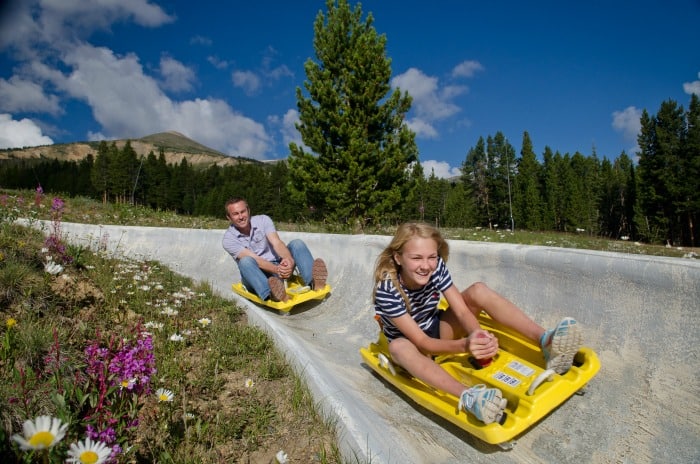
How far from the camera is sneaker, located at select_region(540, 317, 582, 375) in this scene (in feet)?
7.27

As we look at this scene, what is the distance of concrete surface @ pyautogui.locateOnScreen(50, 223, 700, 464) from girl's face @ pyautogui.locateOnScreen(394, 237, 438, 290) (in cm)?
84

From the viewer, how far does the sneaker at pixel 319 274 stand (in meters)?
4.95

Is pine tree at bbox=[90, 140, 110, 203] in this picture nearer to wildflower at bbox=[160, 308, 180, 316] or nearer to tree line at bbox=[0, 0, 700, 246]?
tree line at bbox=[0, 0, 700, 246]

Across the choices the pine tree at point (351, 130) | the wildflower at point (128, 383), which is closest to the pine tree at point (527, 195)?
the pine tree at point (351, 130)

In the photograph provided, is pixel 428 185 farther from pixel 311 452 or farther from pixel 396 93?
pixel 311 452

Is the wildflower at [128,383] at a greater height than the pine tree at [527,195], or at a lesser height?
lesser

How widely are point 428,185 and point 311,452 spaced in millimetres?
69016

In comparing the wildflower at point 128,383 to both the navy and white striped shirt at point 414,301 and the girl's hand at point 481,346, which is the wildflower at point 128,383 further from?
the girl's hand at point 481,346

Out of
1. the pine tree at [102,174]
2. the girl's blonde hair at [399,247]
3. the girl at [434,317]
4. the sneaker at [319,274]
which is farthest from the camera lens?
the pine tree at [102,174]

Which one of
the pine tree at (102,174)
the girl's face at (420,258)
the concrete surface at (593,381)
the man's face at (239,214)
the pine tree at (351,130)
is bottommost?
the concrete surface at (593,381)

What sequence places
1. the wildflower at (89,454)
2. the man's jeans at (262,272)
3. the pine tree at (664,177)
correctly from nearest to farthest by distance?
the wildflower at (89,454), the man's jeans at (262,272), the pine tree at (664,177)

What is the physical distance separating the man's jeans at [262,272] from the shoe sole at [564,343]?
329cm

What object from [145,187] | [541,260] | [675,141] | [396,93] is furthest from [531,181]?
[145,187]

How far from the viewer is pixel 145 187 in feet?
242
